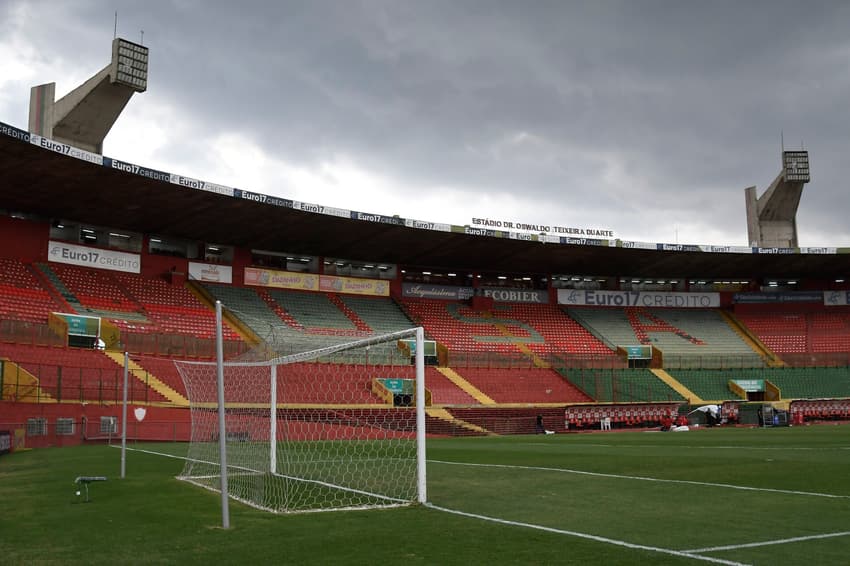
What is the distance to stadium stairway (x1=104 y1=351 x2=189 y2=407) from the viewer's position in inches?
1238

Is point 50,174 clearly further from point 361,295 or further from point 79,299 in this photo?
point 361,295

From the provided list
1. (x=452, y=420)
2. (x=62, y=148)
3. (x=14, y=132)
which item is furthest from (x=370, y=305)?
(x=14, y=132)

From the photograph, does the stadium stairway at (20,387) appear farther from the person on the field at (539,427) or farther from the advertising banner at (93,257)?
the person on the field at (539,427)

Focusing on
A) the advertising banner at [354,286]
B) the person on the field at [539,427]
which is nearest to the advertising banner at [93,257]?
the advertising banner at [354,286]

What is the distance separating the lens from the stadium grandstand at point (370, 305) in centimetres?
3039

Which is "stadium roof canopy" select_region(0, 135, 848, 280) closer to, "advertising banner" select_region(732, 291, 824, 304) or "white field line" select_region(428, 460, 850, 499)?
"advertising banner" select_region(732, 291, 824, 304)

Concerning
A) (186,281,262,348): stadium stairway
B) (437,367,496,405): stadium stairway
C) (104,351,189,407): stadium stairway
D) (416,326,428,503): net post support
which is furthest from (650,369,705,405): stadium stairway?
(416,326,428,503): net post support

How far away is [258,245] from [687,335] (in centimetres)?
3277

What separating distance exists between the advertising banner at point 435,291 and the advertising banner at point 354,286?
1.86 meters

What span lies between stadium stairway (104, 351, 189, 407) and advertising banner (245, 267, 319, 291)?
14.6m

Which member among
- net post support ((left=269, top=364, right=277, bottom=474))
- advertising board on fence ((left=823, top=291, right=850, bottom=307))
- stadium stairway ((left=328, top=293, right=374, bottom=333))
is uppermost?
advertising board on fence ((left=823, top=291, right=850, bottom=307))

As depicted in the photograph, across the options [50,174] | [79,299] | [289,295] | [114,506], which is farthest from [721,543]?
[289,295]

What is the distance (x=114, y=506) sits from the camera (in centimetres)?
984

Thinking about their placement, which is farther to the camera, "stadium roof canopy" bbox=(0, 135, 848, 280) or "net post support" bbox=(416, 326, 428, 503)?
Result: "stadium roof canopy" bbox=(0, 135, 848, 280)
